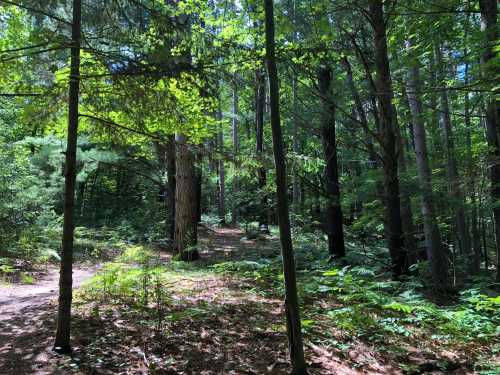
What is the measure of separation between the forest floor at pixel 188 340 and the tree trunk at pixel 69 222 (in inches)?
9.7

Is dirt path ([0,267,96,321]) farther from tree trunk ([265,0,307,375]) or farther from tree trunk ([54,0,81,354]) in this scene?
tree trunk ([265,0,307,375])

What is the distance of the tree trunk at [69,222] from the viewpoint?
A: 4484 mm

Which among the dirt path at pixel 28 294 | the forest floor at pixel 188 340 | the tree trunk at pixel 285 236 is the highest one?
the tree trunk at pixel 285 236

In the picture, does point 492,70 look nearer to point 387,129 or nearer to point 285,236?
point 387,129

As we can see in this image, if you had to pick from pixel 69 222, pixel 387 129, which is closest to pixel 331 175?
Answer: pixel 387 129

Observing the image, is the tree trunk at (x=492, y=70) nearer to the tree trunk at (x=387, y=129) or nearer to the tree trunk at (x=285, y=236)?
the tree trunk at (x=387, y=129)

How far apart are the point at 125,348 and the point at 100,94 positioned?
325 cm

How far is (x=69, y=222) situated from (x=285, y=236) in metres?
2.48

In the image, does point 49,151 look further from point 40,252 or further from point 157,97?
point 157,97

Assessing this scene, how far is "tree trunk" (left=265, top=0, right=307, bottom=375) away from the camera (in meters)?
4.00

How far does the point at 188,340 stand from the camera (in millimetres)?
4992

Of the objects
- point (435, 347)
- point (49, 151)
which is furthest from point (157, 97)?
point (49, 151)

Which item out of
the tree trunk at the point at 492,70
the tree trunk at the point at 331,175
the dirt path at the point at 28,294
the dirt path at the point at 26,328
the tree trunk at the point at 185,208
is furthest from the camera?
the tree trunk at the point at 185,208

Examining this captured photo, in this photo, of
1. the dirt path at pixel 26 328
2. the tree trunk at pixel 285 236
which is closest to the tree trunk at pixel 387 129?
the tree trunk at pixel 285 236
